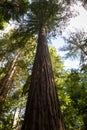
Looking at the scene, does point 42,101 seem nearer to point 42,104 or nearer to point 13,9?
point 42,104

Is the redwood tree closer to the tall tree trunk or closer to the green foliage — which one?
the tall tree trunk

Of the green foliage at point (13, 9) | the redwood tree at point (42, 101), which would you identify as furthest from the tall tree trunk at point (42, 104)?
the green foliage at point (13, 9)

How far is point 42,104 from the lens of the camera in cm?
336

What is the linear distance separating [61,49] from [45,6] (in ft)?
24.4

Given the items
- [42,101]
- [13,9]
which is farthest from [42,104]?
[13,9]

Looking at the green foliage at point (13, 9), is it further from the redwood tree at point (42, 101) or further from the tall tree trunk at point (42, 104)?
the tall tree trunk at point (42, 104)

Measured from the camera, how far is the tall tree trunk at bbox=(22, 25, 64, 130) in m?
2.91

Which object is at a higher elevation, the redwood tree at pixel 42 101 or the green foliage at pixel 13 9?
the green foliage at pixel 13 9

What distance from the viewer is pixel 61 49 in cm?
1783

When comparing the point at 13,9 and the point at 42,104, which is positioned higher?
the point at 13,9

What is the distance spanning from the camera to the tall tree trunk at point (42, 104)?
9.55ft

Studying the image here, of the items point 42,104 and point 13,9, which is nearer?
point 42,104

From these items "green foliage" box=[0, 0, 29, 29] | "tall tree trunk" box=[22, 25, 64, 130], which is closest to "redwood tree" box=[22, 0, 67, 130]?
"tall tree trunk" box=[22, 25, 64, 130]

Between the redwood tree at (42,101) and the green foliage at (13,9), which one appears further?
the green foliage at (13,9)
